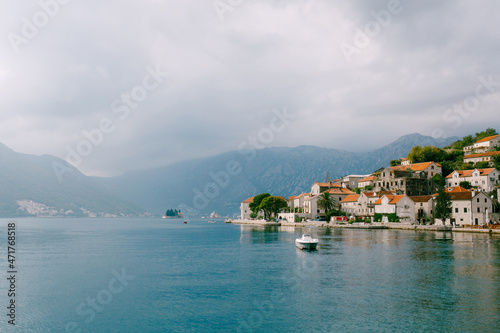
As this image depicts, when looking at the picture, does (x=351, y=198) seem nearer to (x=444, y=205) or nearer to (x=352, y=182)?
(x=352, y=182)

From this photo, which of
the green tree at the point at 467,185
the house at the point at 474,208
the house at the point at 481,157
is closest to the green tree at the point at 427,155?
the house at the point at 481,157

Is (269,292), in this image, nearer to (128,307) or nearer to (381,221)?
(128,307)

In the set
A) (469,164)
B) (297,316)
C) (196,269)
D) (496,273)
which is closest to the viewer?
(297,316)

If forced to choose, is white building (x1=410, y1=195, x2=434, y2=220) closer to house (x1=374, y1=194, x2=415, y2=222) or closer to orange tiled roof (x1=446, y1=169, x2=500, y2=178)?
house (x1=374, y1=194, x2=415, y2=222)

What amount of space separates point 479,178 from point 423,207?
21.2 m

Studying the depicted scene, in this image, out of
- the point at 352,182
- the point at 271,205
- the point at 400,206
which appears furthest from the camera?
the point at 352,182

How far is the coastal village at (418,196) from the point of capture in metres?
97.2

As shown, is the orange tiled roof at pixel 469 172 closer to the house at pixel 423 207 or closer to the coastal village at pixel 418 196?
the coastal village at pixel 418 196

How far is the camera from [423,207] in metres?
113

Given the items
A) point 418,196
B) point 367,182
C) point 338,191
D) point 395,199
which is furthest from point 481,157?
point 338,191

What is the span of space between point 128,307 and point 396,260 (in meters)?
34.6

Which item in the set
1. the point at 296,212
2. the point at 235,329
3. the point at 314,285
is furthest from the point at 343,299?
the point at 296,212

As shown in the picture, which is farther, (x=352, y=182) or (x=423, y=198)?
(x=352, y=182)

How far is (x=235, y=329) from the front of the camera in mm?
23812
